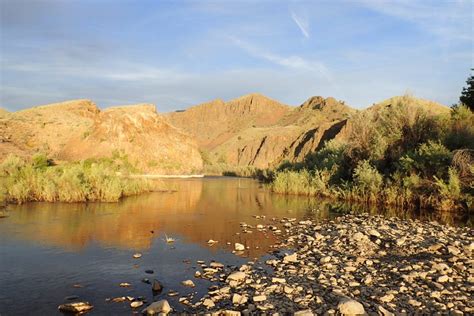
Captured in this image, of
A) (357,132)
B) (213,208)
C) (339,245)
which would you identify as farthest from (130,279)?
(357,132)

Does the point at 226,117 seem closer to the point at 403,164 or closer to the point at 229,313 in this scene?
the point at 403,164

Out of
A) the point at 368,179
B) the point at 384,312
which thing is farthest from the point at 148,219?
the point at 368,179

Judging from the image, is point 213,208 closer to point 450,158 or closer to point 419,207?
point 419,207

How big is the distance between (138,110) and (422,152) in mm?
30087

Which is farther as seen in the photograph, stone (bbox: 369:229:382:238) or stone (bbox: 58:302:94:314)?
stone (bbox: 369:229:382:238)

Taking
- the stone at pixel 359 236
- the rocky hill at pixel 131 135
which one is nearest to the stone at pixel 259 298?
the stone at pixel 359 236

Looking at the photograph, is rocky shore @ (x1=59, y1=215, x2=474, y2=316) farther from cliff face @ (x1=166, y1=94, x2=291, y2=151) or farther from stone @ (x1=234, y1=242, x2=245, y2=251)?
cliff face @ (x1=166, y1=94, x2=291, y2=151)

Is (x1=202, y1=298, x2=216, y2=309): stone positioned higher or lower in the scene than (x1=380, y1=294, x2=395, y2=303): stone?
lower

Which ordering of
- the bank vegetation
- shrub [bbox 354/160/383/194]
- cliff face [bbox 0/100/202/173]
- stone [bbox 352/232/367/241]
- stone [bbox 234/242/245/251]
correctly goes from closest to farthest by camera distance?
1. stone [bbox 234/242/245/251]
2. stone [bbox 352/232/367/241]
3. the bank vegetation
4. shrub [bbox 354/160/383/194]
5. cliff face [bbox 0/100/202/173]

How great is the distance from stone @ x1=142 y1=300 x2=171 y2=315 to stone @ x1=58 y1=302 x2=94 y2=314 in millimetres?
866

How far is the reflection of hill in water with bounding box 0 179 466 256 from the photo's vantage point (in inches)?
377

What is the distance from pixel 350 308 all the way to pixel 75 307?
12.6 feet

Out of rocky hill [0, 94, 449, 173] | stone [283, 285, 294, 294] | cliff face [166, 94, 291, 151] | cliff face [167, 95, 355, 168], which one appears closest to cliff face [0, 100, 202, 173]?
rocky hill [0, 94, 449, 173]

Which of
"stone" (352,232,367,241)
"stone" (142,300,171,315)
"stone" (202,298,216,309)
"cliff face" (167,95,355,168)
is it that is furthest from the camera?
"cliff face" (167,95,355,168)
